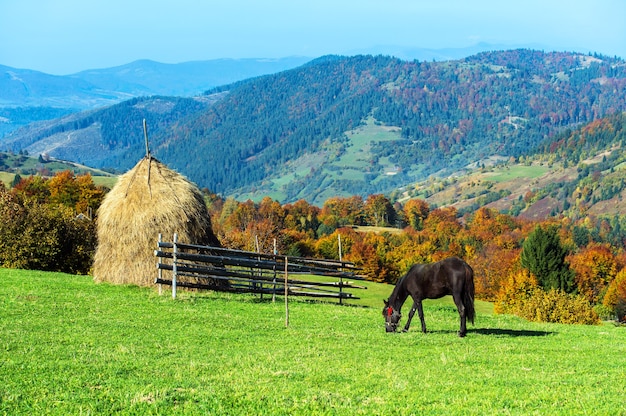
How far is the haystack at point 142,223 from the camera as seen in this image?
85.9ft

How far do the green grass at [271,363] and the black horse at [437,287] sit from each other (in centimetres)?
69

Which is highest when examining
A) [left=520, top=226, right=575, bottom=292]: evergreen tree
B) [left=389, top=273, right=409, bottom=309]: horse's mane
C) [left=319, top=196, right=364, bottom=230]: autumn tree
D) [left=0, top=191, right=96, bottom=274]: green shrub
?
[left=389, top=273, right=409, bottom=309]: horse's mane

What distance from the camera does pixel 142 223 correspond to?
2622cm

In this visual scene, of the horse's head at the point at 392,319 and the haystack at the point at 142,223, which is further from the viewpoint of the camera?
the haystack at the point at 142,223

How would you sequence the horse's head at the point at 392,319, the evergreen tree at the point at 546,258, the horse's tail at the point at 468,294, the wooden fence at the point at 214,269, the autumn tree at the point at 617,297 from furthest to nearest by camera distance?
the autumn tree at the point at 617,297 → the evergreen tree at the point at 546,258 → the wooden fence at the point at 214,269 → the horse's head at the point at 392,319 → the horse's tail at the point at 468,294

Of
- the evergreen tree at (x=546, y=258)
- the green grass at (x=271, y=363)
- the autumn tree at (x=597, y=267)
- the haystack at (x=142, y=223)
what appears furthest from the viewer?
the autumn tree at (x=597, y=267)

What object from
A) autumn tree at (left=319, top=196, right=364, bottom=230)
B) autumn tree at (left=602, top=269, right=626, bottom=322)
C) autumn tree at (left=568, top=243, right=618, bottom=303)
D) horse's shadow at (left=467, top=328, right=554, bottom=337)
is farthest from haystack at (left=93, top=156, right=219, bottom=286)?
autumn tree at (left=319, top=196, right=364, bottom=230)

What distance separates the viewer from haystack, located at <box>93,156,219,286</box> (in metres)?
26.2

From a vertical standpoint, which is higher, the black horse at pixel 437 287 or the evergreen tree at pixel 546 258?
the black horse at pixel 437 287

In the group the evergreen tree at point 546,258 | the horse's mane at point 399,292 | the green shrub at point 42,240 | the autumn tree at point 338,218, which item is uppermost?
the horse's mane at point 399,292

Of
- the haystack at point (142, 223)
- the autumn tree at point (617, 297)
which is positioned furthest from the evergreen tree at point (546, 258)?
the haystack at point (142, 223)

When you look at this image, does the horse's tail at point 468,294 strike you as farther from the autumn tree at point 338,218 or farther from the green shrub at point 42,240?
the autumn tree at point 338,218

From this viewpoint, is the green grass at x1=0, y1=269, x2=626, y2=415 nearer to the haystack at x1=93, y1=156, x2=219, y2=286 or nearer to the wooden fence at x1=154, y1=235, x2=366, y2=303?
the wooden fence at x1=154, y1=235, x2=366, y2=303

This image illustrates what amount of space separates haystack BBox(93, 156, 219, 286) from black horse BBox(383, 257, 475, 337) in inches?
393
